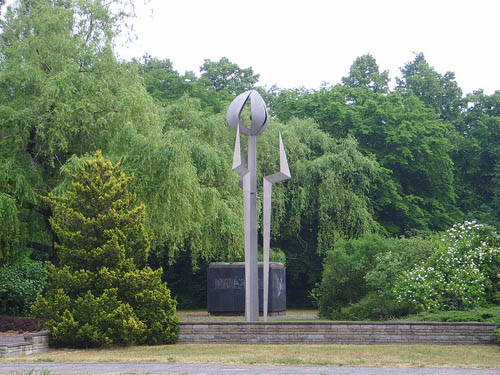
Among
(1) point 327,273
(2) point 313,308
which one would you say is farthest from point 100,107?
(2) point 313,308

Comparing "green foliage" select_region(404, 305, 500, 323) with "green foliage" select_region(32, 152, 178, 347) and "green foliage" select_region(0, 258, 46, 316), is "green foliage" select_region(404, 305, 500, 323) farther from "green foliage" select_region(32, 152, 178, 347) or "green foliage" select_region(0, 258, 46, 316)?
"green foliage" select_region(0, 258, 46, 316)

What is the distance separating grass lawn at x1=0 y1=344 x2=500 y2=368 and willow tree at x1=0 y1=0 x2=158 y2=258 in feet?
21.1

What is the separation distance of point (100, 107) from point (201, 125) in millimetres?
7869

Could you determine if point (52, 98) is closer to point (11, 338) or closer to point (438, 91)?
point (11, 338)

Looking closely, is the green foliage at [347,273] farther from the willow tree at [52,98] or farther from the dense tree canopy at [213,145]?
the willow tree at [52,98]

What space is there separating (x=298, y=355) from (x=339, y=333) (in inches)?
100

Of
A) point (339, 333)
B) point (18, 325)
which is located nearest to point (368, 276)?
point (339, 333)

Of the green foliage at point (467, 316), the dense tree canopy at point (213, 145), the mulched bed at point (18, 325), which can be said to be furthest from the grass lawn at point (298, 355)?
the dense tree canopy at point (213, 145)

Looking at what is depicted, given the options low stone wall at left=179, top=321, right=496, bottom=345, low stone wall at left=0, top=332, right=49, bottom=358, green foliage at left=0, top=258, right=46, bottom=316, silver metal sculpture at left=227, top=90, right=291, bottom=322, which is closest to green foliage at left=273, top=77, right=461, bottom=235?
green foliage at left=0, top=258, right=46, bottom=316

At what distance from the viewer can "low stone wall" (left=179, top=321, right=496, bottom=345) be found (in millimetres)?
13703

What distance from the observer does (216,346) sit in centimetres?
1383

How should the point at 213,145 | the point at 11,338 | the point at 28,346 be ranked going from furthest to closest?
the point at 213,145 → the point at 11,338 → the point at 28,346

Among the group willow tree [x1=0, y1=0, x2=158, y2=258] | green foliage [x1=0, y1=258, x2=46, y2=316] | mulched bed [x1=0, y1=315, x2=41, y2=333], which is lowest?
mulched bed [x1=0, y1=315, x2=41, y2=333]

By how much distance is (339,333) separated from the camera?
46.5 ft
